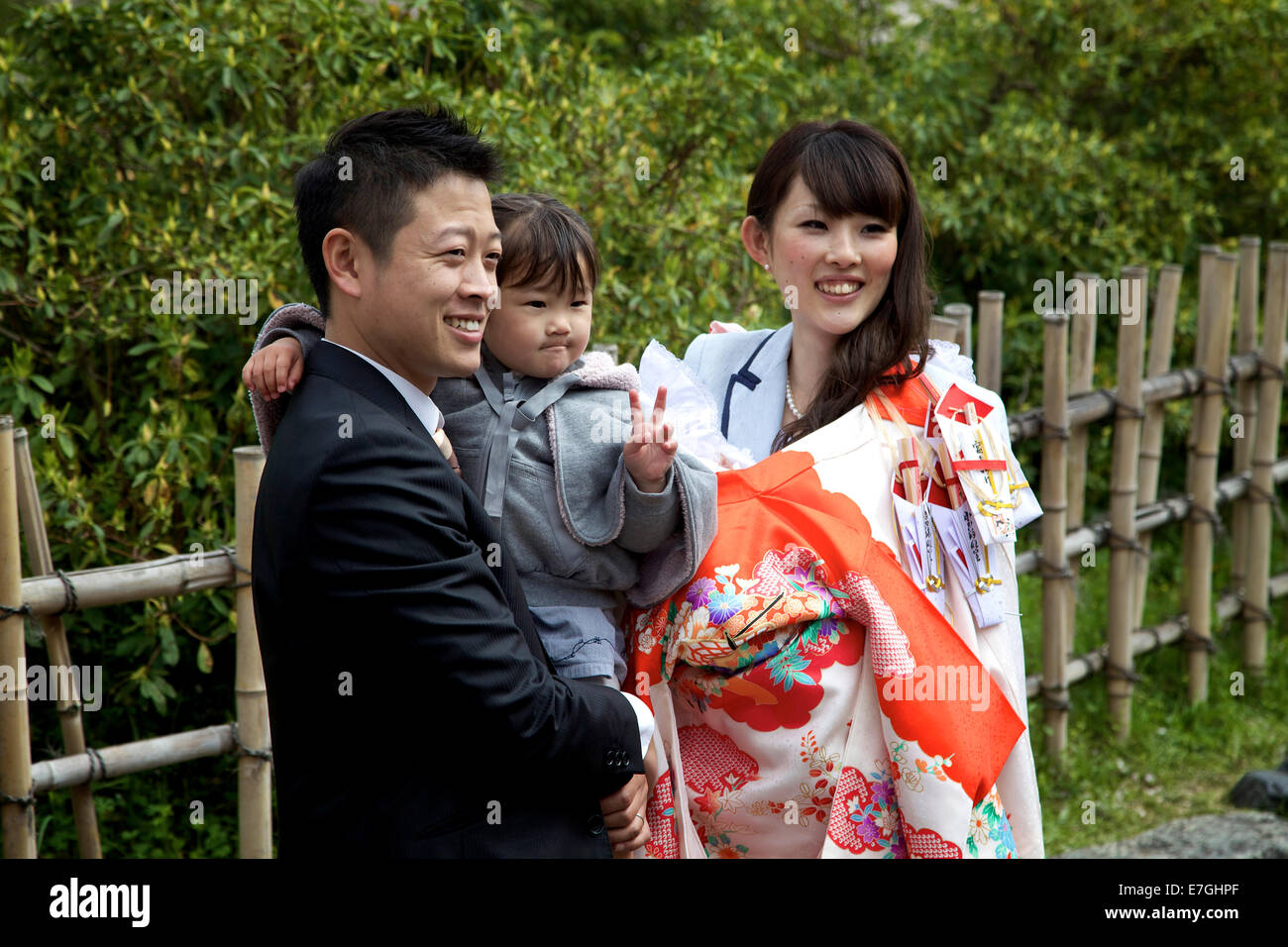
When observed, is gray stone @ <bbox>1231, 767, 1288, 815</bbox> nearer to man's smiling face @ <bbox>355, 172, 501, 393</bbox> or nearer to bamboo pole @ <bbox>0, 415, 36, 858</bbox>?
man's smiling face @ <bbox>355, 172, 501, 393</bbox>

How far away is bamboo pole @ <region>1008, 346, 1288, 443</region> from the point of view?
4691mm

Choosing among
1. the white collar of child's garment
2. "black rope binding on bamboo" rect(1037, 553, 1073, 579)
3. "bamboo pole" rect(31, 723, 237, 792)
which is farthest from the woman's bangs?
"black rope binding on bamboo" rect(1037, 553, 1073, 579)

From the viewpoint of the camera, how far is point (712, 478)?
240cm

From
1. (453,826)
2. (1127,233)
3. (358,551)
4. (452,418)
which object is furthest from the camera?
(1127,233)

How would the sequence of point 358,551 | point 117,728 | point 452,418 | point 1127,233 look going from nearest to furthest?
point 358,551 → point 452,418 → point 117,728 → point 1127,233

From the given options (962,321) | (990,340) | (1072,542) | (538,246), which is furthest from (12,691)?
(1072,542)

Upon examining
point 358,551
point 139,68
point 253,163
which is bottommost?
point 358,551

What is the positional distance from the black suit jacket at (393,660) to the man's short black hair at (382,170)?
20 centimetres

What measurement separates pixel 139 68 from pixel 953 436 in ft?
10.0

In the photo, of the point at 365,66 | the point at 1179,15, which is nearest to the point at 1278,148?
the point at 1179,15

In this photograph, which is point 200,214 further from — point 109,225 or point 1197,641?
point 1197,641

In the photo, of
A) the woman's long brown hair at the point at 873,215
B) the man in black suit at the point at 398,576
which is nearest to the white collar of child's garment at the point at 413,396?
the man in black suit at the point at 398,576

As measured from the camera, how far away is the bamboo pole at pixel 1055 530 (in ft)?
15.2
